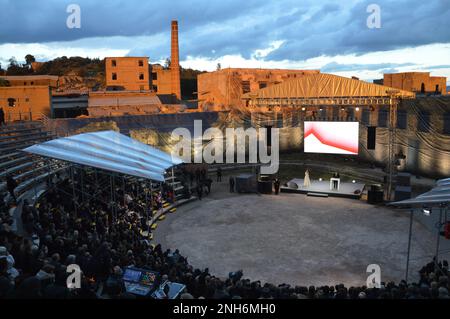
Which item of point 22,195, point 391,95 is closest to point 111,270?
point 22,195

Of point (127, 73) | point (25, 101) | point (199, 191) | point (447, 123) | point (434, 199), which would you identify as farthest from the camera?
point (127, 73)

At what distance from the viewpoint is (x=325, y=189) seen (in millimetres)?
23875

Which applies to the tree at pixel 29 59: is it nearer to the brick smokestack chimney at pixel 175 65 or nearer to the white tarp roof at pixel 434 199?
the brick smokestack chimney at pixel 175 65

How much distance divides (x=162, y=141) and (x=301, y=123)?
1254cm

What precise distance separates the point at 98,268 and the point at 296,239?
30.0 feet

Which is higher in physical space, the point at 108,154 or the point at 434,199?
the point at 108,154

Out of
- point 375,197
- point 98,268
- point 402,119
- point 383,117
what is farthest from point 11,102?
point 402,119

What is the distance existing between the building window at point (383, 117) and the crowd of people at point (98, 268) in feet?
59.7

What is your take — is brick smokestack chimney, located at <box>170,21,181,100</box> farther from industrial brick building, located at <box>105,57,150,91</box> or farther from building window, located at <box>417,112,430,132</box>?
building window, located at <box>417,112,430,132</box>

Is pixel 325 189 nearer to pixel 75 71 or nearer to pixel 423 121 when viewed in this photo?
pixel 423 121

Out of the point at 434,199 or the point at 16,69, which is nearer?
the point at 434,199

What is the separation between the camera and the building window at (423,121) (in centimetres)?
2445

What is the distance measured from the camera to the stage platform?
22.7 m

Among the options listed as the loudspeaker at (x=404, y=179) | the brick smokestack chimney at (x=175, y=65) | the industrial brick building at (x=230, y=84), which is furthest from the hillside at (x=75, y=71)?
the loudspeaker at (x=404, y=179)
